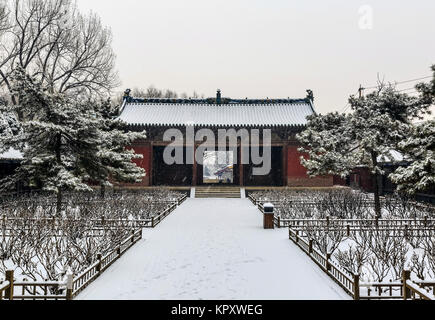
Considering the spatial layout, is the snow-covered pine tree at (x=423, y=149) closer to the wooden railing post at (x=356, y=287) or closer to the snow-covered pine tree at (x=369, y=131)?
the snow-covered pine tree at (x=369, y=131)

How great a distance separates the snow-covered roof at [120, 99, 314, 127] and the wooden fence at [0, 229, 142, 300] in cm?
1767

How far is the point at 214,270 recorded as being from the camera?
20.1ft

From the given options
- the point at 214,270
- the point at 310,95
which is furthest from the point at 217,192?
the point at 214,270

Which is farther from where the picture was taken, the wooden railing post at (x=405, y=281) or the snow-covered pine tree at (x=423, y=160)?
the snow-covered pine tree at (x=423, y=160)

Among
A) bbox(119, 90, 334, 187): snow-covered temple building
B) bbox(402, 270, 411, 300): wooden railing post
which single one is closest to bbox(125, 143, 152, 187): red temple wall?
bbox(119, 90, 334, 187): snow-covered temple building

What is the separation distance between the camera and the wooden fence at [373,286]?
4185 millimetres

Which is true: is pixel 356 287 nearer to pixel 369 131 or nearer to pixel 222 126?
pixel 369 131

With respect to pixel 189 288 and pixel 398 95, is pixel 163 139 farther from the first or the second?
pixel 189 288

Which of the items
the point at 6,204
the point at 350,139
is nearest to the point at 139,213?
the point at 6,204

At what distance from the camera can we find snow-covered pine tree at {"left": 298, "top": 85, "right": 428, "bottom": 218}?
11789 mm

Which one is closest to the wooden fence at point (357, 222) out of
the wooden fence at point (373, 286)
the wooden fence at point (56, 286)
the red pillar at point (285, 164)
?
the wooden fence at point (373, 286)

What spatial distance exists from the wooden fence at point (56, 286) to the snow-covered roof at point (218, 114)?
1767cm

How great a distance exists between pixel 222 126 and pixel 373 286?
19.1 meters

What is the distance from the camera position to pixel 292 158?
23172 millimetres
